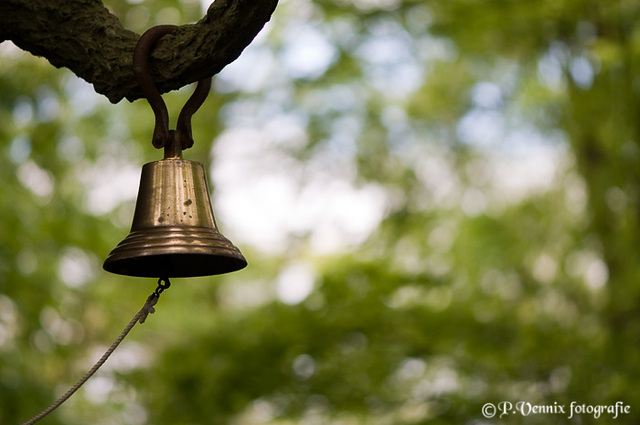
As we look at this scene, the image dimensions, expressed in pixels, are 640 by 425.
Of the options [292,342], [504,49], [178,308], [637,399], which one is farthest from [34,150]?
[637,399]

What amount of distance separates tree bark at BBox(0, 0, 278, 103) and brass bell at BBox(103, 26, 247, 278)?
8 centimetres

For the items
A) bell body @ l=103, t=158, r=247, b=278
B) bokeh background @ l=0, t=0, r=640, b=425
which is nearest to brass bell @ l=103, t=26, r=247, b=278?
bell body @ l=103, t=158, r=247, b=278

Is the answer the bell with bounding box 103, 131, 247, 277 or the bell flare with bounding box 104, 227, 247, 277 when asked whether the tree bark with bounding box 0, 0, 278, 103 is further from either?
the bell flare with bounding box 104, 227, 247, 277

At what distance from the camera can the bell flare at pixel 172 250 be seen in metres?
1.83

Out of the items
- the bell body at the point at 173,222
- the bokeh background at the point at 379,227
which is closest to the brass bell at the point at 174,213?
the bell body at the point at 173,222

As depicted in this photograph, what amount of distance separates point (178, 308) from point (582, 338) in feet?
12.0

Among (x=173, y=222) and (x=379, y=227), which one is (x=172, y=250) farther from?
(x=379, y=227)

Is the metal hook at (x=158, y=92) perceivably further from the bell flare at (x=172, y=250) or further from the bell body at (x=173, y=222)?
the bell flare at (x=172, y=250)

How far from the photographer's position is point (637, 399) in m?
4.59

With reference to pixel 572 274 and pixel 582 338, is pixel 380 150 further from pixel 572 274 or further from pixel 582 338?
pixel 582 338

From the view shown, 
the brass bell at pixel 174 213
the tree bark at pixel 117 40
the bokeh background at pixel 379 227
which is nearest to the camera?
the tree bark at pixel 117 40

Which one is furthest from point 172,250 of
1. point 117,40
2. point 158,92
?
point 117,40

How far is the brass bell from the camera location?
1819 millimetres

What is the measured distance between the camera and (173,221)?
74.9 inches
